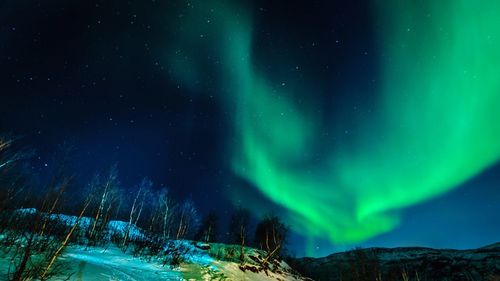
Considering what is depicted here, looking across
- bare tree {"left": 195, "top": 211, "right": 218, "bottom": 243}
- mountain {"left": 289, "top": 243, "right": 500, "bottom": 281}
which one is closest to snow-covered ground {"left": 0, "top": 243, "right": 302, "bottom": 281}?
mountain {"left": 289, "top": 243, "right": 500, "bottom": 281}

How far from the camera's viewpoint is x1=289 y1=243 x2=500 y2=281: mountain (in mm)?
49281

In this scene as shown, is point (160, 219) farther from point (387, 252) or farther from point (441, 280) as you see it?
point (387, 252)

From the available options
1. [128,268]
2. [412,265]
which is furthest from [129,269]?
[412,265]

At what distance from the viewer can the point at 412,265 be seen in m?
64.0

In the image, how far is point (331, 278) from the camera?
66562mm

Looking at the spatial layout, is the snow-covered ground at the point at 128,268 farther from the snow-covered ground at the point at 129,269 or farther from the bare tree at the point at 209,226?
the bare tree at the point at 209,226

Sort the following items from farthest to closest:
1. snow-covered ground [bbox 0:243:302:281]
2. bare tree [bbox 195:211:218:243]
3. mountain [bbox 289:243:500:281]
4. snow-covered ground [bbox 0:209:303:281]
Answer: bare tree [bbox 195:211:218:243]
mountain [bbox 289:243:500:281]
snow-covered ground [bbox 0:243:302:281]
snow-covered ground [bbox 0:209:303:281]

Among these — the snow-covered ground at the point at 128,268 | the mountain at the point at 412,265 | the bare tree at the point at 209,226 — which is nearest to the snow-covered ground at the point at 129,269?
the snow-covered ground at the point at 128,268

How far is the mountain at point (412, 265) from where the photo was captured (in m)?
49.3

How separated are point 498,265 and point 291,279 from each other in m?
48.3

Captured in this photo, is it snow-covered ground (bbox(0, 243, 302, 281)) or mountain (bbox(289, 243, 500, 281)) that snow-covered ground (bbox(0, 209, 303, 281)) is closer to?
snow-covered ground (bbox(0, 243, 302, 281))

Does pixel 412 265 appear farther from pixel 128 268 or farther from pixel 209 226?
pixel 128 268

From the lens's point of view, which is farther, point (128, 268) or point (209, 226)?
point (209, 226)

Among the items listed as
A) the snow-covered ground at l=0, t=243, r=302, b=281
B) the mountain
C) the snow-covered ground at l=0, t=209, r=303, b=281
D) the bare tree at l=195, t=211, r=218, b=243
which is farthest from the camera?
the bare tree at l=195, t=211, r=218, b=243
